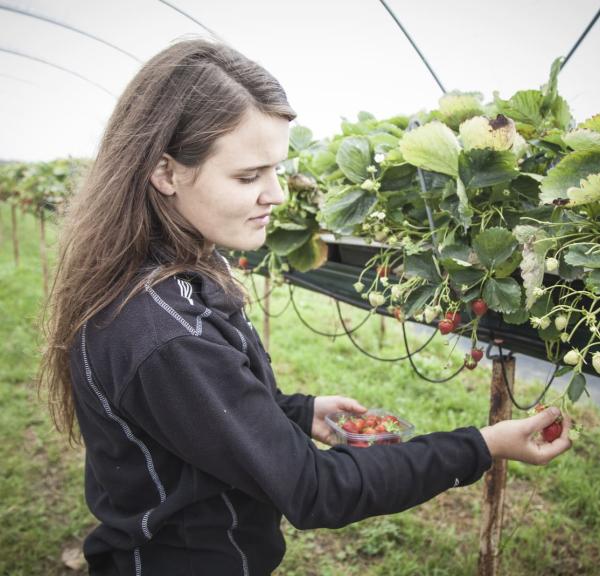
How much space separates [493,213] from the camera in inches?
48.8

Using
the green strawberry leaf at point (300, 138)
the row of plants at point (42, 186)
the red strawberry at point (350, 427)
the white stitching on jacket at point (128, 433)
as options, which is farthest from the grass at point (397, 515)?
the row of plants at point (42, 186)

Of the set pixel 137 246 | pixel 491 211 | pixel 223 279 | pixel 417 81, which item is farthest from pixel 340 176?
pixel 417 81

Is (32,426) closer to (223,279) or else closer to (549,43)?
(223,279)

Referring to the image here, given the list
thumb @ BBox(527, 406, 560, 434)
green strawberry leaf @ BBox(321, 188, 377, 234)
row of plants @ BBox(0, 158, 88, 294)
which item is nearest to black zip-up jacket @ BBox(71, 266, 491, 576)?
thumb @ BBox(527, 406, 560, 434)

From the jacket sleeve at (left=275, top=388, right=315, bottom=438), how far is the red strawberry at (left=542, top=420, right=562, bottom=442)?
2.07ft

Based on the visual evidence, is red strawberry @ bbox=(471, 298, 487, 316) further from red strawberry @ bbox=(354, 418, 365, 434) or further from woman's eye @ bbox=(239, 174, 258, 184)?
woman's eye @ bbox=(239, 174, 258, 184)

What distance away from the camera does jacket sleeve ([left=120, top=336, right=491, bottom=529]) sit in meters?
0.93

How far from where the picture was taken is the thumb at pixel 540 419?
108 centimetres

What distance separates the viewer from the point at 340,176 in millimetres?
1651

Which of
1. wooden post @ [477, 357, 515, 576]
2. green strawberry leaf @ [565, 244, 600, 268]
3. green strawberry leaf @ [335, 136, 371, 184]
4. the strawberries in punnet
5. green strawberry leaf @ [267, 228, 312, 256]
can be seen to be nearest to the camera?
green strawberry leaf @ [565, 244, 600, 268]

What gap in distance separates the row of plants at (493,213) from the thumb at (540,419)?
0.08 m

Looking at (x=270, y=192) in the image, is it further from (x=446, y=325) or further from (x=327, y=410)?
(x=327, y=410)

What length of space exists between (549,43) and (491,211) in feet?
4.68

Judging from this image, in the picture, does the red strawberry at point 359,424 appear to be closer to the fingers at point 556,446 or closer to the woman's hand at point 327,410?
the woman's hand at point 327,410
